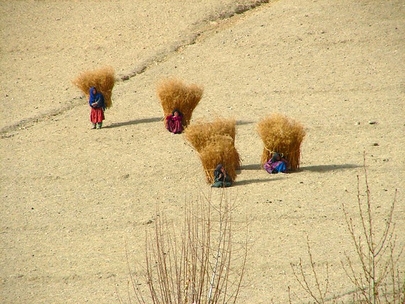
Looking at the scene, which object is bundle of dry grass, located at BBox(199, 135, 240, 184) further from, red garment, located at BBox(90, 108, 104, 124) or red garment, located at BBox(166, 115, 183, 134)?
red garment, located at BBox(90, 108, 104, 124)

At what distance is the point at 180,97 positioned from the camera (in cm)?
1503

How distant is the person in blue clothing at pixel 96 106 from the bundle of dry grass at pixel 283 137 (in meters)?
3.76

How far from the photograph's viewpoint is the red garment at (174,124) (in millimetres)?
15109

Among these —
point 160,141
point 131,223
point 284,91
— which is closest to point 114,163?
point 160,141

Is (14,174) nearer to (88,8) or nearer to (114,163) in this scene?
(114,163)

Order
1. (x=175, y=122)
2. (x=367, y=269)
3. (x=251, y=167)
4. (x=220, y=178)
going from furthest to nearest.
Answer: (x=175, y=122) → (x=251, y=167) → (x=220, y=178) → (x=367, y=269)

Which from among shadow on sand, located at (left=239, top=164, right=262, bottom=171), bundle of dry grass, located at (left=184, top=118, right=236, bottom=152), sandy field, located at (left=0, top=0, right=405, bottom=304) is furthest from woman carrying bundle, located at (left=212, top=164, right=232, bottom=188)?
shadow on sand, located at (left=239, top=164, right=262, bottom=171)

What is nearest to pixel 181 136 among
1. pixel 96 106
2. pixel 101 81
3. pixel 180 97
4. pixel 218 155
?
pixel 180 97

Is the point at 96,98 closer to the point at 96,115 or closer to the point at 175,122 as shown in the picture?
the point at 96,115

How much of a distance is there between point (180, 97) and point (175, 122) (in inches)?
17.2

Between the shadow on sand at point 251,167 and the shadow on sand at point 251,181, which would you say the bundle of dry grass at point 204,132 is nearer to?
the shadow on sand at point 251,167

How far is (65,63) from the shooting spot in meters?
20.0

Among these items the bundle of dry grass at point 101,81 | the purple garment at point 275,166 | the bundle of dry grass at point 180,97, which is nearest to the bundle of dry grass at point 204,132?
the purple garment at point 275,166

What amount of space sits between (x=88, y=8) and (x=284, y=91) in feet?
25.0
